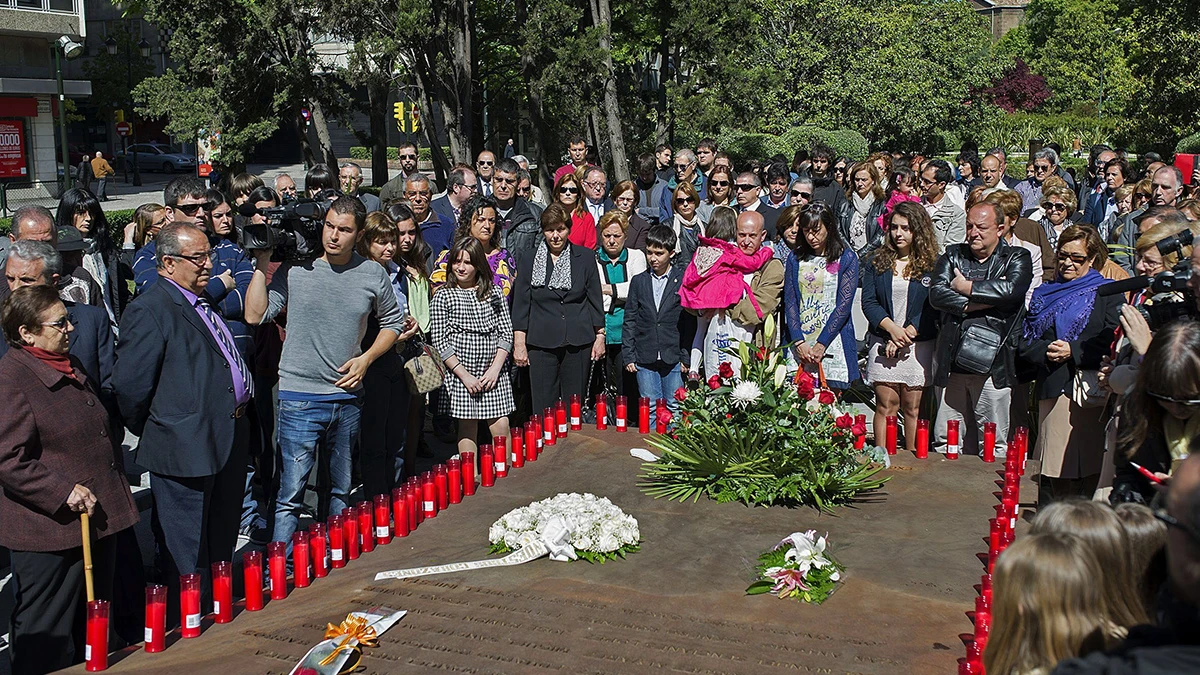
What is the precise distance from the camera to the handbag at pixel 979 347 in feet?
25.5

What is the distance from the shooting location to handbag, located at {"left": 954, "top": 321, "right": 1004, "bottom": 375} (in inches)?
306

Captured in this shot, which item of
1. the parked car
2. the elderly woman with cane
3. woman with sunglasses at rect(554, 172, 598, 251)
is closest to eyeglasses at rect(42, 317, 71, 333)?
the elderly woman with cane

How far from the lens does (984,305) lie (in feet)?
25.5

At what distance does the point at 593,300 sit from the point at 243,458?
3.34 meters

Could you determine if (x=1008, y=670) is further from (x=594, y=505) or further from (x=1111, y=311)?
(x=1111, y=311)

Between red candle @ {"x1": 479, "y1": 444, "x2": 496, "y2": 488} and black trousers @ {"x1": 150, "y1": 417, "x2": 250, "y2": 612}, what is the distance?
1.24 metres

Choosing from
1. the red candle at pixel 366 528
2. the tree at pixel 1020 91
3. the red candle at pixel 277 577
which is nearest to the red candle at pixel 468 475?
the red candle at pixel 366 528

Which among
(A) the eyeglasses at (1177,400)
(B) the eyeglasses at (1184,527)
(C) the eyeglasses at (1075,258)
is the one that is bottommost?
(A) the eyeglasses at (1177,400)

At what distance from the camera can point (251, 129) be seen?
103 ft

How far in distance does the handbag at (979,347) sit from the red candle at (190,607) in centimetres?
507

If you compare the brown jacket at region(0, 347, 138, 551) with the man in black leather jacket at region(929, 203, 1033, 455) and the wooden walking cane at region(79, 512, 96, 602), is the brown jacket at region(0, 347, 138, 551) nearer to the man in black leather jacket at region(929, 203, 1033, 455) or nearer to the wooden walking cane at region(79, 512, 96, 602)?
the wooden walking cane at region(79, 512, 96, 602)

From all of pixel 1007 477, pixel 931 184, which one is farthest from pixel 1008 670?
pixel 931 184

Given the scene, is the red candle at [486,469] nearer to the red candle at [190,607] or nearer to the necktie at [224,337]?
the necktie at [224,337]

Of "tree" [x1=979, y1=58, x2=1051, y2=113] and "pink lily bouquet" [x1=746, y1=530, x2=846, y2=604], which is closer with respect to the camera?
"pink lily bouquet" [x1=746, y1=530, x2=846, y2=604]
